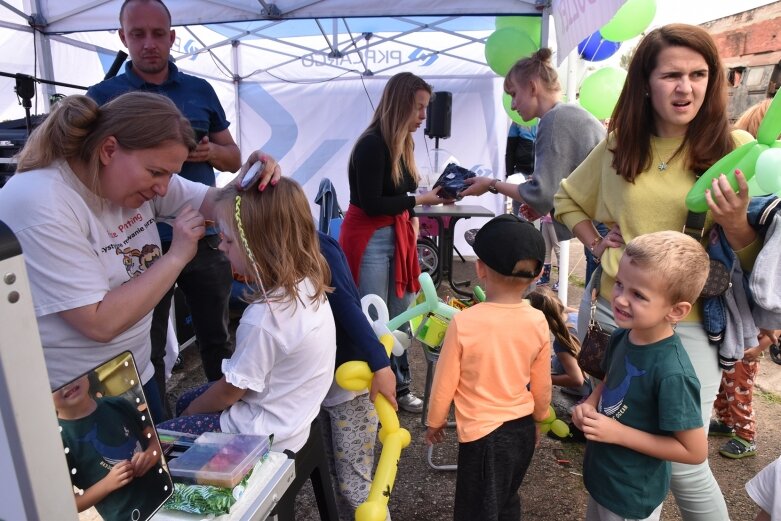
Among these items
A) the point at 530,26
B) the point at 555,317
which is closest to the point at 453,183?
the point at 555,317

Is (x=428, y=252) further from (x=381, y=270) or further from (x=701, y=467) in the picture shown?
(x=701, y=467)

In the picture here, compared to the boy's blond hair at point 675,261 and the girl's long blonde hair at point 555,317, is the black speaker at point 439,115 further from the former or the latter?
the boy's blond hair at point 675,261

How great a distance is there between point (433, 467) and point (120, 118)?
76.0 inches

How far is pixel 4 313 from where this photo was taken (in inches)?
19.7

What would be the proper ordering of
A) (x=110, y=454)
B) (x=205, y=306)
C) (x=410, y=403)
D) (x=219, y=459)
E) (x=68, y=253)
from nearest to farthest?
(x=110, y=454) < (x=219, y=459) < (x=68, y=253) < (x=205, y=306) < (x=410, y=403)

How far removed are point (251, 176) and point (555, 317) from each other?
5.46 ft

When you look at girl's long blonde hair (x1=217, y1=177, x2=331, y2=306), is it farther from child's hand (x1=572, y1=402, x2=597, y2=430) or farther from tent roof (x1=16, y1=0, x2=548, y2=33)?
tent roof (x1=16, y1=0, x2=548, y2=33)

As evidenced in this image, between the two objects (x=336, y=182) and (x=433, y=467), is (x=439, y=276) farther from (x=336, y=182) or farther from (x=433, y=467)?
(x=433, y=467)

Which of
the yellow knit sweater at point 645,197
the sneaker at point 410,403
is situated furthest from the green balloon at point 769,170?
the sneaker at point 410,403

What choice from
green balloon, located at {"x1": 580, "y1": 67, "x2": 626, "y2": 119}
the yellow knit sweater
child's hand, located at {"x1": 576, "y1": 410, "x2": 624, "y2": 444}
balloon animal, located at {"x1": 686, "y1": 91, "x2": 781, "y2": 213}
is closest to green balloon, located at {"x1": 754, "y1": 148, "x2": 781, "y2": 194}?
balloon animal, located at {"x1": 686, "y1": 91, "x2": 781, "y2": 213}

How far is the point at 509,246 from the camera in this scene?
56.5 inches

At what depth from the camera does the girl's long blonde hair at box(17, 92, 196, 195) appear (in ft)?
4.12

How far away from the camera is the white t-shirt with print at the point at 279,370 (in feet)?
4.09

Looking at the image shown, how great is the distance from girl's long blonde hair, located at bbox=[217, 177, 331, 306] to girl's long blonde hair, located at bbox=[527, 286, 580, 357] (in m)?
1.41
